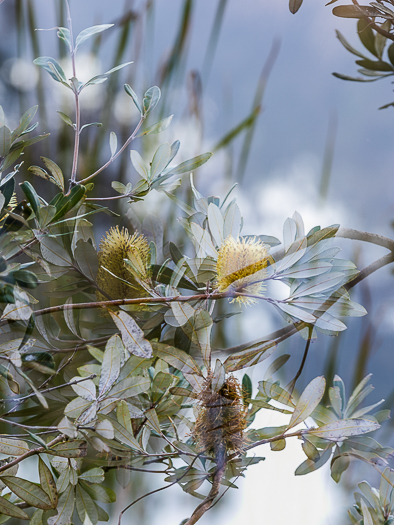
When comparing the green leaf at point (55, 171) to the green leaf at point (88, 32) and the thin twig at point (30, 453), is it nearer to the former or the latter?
the green leaf at point (88, 32)

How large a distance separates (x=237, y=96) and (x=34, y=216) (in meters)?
0.20

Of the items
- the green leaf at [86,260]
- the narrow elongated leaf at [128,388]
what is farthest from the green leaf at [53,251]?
the narrow elongated leaf at [128,388]

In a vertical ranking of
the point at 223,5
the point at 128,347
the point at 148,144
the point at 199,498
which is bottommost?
the point at 199,498

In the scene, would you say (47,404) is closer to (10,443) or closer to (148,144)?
(10,443)

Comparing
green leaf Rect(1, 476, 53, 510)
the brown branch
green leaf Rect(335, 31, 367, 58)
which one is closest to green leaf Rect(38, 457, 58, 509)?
green leaf Rect(1, 476, 53, 510)

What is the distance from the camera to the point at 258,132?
1.11ft

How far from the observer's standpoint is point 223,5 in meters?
0.37

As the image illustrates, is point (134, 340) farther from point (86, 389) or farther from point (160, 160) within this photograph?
point (160, 160)

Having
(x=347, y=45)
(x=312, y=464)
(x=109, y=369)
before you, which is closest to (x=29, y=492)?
(x=109, y=369)

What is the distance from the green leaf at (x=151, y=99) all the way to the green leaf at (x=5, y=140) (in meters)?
0.12

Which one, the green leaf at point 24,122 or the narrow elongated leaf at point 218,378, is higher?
the green leaf at point 24,122

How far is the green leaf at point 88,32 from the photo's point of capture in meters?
0.35

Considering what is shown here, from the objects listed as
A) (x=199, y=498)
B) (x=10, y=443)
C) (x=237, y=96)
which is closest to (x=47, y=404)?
(x=10, y=443)

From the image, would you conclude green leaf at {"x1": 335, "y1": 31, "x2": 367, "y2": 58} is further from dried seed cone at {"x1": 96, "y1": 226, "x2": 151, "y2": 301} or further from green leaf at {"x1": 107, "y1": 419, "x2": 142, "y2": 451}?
green leaf at {"x1": 107, "y1": 419, "x2": 142, "y2": 451}
